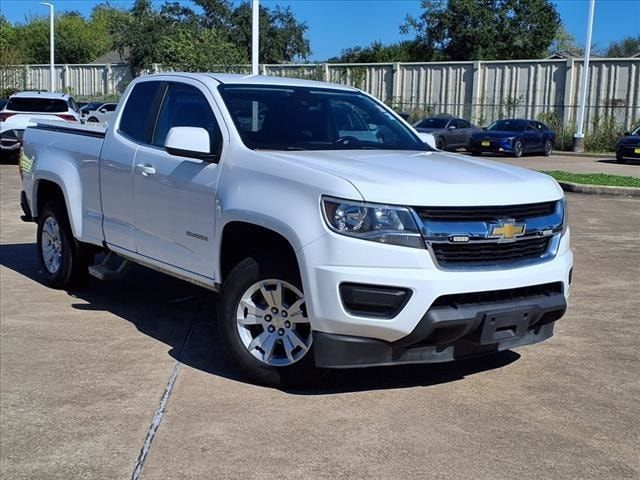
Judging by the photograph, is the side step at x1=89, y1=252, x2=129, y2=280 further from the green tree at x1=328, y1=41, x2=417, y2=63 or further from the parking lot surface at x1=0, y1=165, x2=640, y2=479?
the green tree at x1=328, y1=41, x2=417, y2=63

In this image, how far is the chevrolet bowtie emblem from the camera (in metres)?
4.45

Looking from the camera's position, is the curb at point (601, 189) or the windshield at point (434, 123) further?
the windshield at point (434, 123)

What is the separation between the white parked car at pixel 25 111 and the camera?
Answer: 19.8 meters

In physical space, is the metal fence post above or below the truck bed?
above

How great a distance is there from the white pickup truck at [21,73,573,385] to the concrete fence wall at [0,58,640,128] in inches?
961

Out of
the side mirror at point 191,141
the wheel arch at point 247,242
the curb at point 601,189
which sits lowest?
the curb at point 601,189

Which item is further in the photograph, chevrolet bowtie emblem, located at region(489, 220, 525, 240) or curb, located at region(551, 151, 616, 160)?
curb, located at region(551, 151, 616, 160)

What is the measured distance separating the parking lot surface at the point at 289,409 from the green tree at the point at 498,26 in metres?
53.8

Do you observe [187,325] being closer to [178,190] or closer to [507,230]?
[178,190]

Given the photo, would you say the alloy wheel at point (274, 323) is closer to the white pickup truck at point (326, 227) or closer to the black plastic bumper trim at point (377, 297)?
the white pickup truck at point (326, 227)

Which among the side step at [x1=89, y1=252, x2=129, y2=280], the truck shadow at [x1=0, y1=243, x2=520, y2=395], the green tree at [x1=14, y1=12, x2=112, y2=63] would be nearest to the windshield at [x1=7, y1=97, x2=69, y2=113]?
the truck shadow at [x1=0, y1=243, x2=520, y2=395]

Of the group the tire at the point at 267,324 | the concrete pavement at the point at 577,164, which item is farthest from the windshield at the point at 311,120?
the concrete pavement at the point at 577,164

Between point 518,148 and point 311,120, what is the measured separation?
24988mm

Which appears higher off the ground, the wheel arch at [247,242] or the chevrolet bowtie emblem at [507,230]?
the chevrolet bowtie emblem at [507,230]
